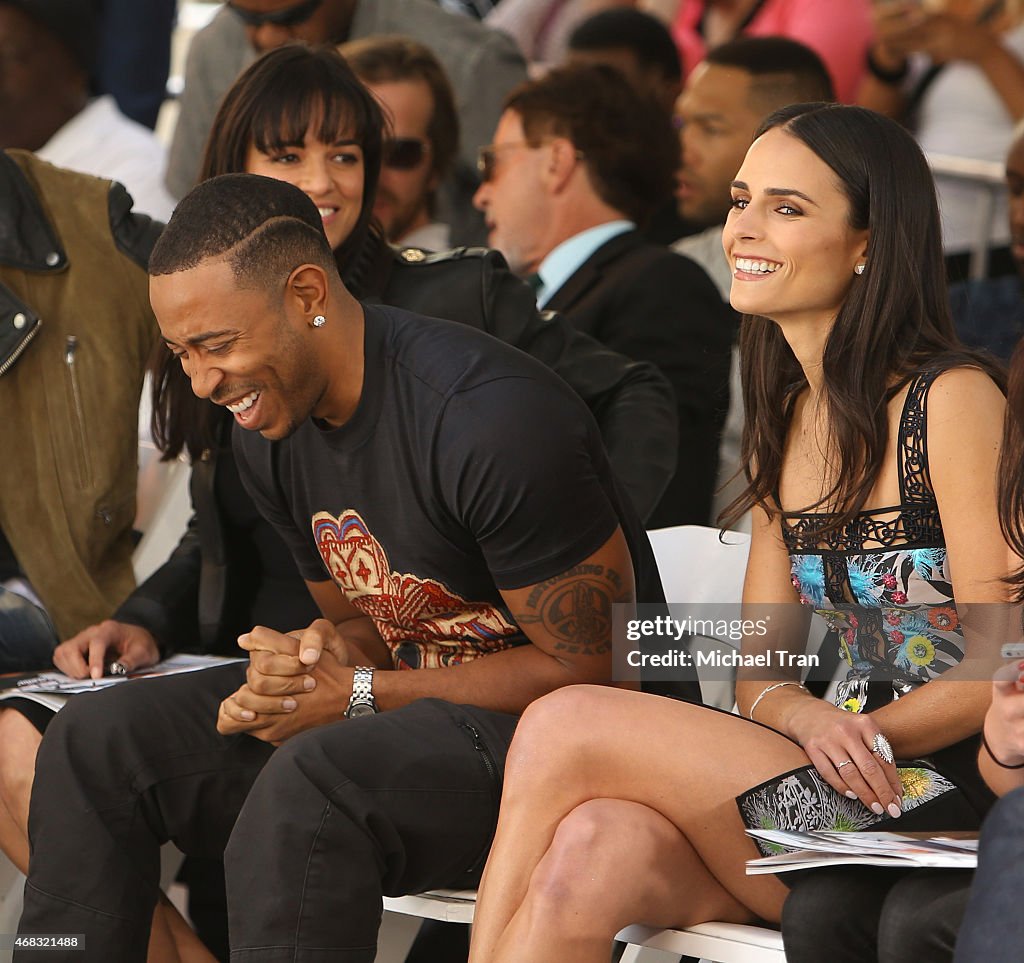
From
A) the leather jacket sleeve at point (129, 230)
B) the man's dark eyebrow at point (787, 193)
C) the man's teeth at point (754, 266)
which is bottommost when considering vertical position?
the man's teeth at point (754, 266)

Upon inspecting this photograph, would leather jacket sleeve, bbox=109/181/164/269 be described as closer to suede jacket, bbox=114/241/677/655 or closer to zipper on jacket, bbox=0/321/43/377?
zipper on jacket, bbox=0/321/43/377

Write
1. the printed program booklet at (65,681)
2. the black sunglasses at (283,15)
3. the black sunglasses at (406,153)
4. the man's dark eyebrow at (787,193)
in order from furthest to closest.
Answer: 1. the black sunglasses at (283,15)
2. the black sunglasses at (406,153)
3. the printed program booklet at (65,681)
4. the man's dark eyebrow at (787,193)

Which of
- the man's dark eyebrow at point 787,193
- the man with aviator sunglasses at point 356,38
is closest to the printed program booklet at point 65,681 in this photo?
the man's dark eyebrow at point 787,193

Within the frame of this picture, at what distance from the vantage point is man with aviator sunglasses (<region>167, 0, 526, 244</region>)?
4508mm

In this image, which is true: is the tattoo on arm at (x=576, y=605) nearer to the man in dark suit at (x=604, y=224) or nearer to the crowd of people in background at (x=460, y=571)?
the crowd of people in background at (x=460, y=571)

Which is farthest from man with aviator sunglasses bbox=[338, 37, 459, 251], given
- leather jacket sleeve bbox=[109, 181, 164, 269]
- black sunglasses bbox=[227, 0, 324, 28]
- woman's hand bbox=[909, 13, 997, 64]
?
woman's hand bbox=[909, 13, 997, 64]

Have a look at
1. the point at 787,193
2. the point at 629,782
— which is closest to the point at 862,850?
the point at 629,782

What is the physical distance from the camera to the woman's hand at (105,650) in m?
2.87

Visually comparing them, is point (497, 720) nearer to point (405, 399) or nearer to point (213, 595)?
point (405, 399)

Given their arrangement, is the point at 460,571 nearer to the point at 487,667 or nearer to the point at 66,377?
the point at 487,667

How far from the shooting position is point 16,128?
4.44 metres

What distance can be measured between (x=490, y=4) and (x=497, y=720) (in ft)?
12.7

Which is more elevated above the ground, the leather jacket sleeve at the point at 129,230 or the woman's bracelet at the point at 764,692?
the leather jacket sleeve at the point at 129,230

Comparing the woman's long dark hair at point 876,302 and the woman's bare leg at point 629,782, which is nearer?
the woman's bare leg at point 629,782
